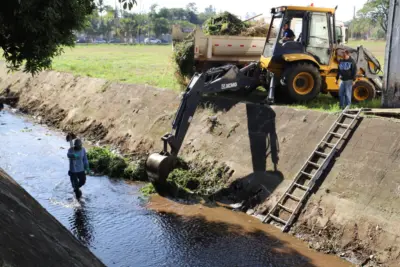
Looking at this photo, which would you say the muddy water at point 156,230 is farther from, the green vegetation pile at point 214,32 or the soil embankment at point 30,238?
the green vegetation pile at point 214,32

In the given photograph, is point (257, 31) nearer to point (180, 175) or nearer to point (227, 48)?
point (227, 48)

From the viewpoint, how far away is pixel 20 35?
9453 mm

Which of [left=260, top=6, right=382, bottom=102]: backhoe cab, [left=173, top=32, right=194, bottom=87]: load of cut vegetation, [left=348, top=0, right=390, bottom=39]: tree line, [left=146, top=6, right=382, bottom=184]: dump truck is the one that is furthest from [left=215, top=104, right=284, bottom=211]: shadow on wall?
[left=348, top=0, right=390, bottom=39]: tree line

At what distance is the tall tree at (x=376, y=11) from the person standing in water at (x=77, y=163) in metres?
63.5

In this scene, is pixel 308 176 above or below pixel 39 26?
below

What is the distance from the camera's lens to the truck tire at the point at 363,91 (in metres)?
14.9

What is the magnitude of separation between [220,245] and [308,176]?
8.97 feet

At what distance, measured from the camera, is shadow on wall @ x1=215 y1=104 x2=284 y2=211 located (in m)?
11.7

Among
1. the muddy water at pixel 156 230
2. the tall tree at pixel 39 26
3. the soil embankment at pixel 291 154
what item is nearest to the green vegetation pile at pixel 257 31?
the soil embankment at pixel 291 154

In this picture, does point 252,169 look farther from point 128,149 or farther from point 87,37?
point 87,37

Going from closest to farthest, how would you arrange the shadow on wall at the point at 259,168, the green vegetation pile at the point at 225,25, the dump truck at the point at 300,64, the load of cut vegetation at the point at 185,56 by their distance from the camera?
the shadow on wall at the point at 259,168
the dump truck at the point at 300,64
the load of cut vegetation at the point at 185,56
the green vegetation pile at the point at 225,25

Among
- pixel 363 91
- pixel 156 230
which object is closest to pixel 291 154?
pixel 156 230

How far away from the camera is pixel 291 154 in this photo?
11.9m

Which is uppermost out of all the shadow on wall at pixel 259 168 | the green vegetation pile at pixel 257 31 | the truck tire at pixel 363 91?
the green vegetation pile at pixel 257 31
